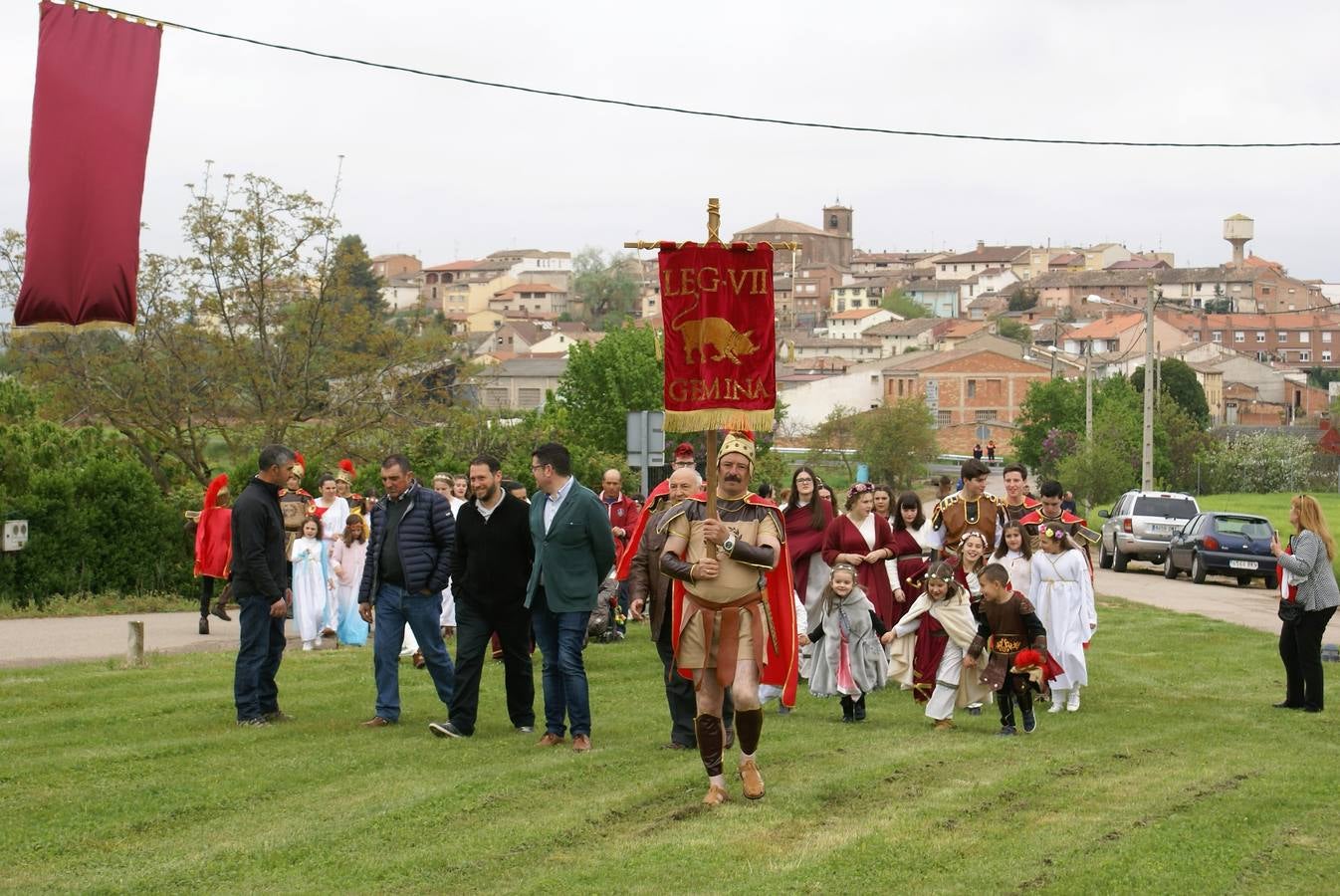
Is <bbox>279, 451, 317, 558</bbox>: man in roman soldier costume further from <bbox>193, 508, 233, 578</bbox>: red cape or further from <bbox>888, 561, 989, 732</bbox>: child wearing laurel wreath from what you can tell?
<bbox>888, 561, 989, 732</bbox>: child wearing laurel wreath

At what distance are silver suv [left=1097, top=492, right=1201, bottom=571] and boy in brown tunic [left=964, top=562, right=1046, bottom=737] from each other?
26.3 metres

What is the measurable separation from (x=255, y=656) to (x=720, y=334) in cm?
430

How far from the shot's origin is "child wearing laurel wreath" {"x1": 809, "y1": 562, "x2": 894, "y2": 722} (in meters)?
14.0

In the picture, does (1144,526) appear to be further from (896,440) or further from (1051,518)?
(896,440)

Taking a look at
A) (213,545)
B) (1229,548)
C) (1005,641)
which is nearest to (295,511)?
(213,545)

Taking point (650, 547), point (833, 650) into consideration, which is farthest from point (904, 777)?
point (833, 650)

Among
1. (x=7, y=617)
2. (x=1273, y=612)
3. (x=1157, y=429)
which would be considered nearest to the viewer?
(x=7, y=617)

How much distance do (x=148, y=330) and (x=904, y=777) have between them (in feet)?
82.6

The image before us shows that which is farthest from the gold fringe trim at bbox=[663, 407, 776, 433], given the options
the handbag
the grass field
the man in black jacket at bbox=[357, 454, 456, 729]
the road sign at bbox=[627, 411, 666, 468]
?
the road sign at bbox=[627, 411, 666, 468]

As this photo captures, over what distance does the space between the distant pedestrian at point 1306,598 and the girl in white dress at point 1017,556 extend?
79.1 inches

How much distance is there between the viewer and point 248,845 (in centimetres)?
897

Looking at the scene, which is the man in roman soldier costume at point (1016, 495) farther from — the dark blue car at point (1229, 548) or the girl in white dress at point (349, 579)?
the dark blue car at point (1229, 548)

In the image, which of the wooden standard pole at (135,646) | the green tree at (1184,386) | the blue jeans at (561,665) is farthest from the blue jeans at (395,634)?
the green tree at (1184,386)

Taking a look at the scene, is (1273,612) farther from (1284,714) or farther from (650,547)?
(650,547)
